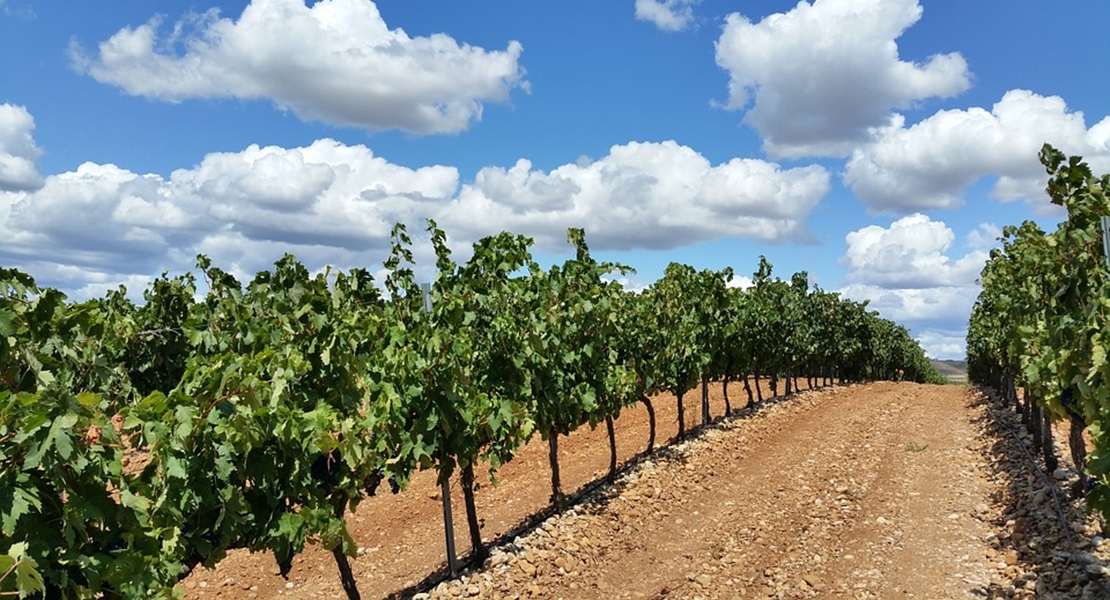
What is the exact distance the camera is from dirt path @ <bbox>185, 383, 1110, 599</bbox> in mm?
8984

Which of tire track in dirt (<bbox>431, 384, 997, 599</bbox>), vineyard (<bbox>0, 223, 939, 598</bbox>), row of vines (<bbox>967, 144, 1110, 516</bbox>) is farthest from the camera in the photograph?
tire track in dirt (<bbox>431, 384, 997, 599</bbox>)

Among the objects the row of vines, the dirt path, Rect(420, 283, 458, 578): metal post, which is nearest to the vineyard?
Rect(420, 283, 458, 578): metal post

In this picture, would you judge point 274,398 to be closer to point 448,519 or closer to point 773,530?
point 448,519

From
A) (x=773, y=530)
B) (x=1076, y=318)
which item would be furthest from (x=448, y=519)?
(x=1076, y=318)

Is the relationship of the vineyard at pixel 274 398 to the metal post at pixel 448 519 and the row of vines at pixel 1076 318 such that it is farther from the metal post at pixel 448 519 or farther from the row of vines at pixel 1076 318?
the row of vines at pixel 1076 318

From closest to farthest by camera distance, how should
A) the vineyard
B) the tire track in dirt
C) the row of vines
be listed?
the vineyard < the row of vines < the tire track in dirt

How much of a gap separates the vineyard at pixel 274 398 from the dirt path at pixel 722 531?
3.47ft

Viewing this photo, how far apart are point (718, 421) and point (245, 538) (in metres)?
16.1

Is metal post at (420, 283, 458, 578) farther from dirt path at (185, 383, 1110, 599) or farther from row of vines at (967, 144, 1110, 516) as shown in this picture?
row of vines at (967, 144, 1110, 516)

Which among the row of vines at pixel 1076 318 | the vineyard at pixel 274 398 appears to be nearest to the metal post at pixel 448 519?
the vineyard at pixel 274 398

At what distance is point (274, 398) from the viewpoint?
17.7 feet

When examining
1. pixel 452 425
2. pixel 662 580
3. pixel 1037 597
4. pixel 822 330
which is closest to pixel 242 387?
pixel 452 425

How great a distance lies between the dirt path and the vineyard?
106 centimetres

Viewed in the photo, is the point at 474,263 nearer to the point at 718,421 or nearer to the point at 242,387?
the point at 242,387
